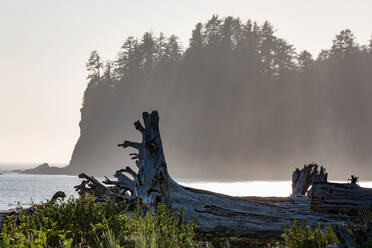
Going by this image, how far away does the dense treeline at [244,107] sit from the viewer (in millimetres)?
86938

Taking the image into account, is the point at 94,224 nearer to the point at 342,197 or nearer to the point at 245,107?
the point at 342,197

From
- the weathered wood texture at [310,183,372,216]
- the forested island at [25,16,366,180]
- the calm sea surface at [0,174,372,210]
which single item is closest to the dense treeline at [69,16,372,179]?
the forested island at [25,16,366,180]

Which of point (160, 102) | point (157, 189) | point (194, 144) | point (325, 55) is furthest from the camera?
point (325, 55)

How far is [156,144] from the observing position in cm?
1113

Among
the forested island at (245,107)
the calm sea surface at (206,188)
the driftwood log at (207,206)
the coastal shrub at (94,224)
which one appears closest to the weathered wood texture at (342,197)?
the driftwood log at (207,206)

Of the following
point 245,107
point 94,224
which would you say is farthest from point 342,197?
point 245,107

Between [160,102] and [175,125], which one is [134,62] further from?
[175,125]

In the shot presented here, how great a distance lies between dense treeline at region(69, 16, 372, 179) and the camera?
8694 cm

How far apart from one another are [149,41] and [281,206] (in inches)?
3937

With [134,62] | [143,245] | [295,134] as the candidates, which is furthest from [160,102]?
[143,245]

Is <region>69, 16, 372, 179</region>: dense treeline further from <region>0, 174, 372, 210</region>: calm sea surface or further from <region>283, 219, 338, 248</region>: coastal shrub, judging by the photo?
<region>283, 219, 338, 248</region>: coastal shrub

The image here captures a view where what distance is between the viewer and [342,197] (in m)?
11.1

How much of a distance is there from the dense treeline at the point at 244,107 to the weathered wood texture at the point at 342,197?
74559 mm

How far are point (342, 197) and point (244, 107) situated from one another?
78934mm
